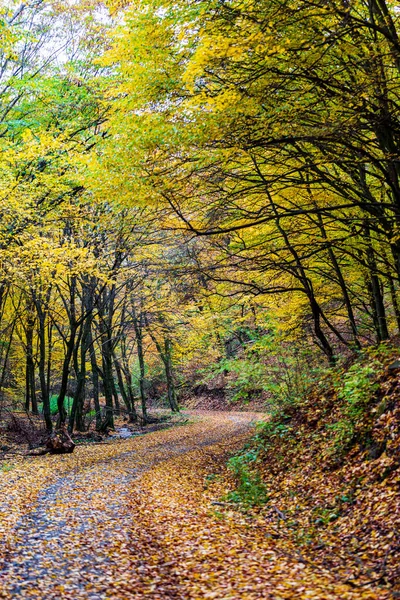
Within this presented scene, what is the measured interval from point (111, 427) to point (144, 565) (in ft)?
56.2

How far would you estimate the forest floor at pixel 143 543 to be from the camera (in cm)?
487

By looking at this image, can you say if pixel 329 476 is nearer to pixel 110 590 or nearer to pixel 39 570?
pixel 110 590

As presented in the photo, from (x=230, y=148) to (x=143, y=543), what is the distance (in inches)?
212

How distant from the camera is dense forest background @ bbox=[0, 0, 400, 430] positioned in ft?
19.6

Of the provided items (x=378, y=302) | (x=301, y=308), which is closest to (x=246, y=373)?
(x=301, y=308)

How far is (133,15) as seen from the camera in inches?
259

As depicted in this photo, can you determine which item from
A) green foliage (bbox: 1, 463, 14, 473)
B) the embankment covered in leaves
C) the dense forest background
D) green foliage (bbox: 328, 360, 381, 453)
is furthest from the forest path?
the dense forest background

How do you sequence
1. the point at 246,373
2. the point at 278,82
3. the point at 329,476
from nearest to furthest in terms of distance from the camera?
1. the point at 278,82
2. the point at 329,476
3. the point at 246,373

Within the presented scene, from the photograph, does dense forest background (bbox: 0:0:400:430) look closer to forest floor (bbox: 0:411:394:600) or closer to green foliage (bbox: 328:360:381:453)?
green foliage (bbox: 328:360:381:453)

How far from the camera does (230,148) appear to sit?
256 inches

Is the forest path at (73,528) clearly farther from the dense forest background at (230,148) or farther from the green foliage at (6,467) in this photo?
the dense forest background at (230,148)

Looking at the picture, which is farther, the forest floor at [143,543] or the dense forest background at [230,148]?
the dense forest background at [230,148]

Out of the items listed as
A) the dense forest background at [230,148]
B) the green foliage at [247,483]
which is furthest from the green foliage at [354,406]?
the dense forest background at [230,148]

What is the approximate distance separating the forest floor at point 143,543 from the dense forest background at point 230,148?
4.01 metres
